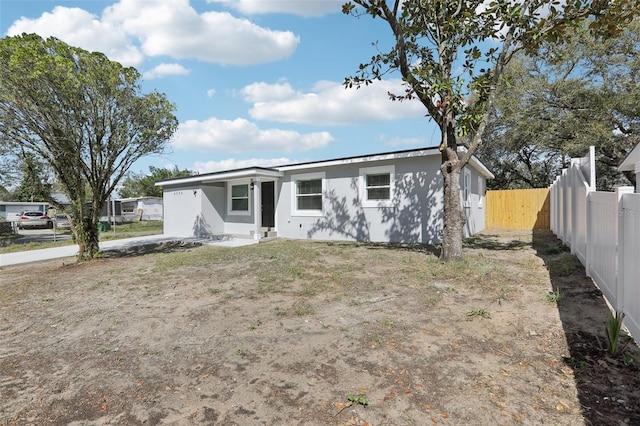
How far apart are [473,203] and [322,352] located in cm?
1211

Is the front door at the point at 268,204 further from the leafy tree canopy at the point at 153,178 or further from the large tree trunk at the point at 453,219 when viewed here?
the leafy tree canopy at the point at 153,178

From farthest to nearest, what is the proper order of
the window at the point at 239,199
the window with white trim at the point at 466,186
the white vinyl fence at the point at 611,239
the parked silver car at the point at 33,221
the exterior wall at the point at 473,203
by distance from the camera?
1. the parked silver car at the point at 33,221
2. the window at the point at 239,199
3. the exterior wall at the point at 473,203
4. the window with white trim at the point at 466,186
5. the white vinyl fence at the point at 611,239

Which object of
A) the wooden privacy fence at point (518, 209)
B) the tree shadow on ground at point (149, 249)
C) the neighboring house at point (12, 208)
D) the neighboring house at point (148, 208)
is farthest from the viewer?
the neighboring house at point (148, 208)

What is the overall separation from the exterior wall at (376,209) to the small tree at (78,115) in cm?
545

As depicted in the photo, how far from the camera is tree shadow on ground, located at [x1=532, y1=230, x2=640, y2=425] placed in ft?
7.75

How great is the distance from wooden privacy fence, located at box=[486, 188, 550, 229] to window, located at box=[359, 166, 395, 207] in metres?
8.88

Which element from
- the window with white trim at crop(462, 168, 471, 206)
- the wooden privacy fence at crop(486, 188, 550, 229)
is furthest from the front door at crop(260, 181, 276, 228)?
the wooden privacy fence at crop(486, 188, 550, 229)

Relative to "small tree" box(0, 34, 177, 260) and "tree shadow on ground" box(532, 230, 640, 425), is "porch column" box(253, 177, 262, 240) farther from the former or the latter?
"tree shadow on ground" box(532, 230, 640, 425)

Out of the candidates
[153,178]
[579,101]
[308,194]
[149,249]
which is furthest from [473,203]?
[153,178]

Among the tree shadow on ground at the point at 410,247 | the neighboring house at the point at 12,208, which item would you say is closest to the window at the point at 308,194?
the tree shadow on ground at the point at 410,247

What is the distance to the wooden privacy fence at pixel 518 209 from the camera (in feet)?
51.8

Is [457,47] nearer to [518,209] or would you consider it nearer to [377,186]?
[377,186]

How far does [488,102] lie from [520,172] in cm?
2062

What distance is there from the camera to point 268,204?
1441 cm
